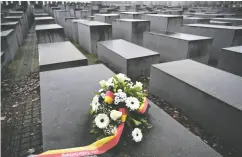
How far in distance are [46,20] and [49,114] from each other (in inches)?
408

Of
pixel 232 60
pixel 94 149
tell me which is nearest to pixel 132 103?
pixel 94 149

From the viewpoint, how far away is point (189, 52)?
260 inches

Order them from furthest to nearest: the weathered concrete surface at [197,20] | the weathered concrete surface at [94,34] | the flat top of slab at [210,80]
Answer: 1. the weathered concrete surface at [197,20]
2. the weathered concrete surface at [94,34]
3. the flat top of slab at [210,80]

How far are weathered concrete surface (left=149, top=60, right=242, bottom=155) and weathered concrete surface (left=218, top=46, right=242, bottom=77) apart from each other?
1.56 metres

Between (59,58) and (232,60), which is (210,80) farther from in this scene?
(59,58)

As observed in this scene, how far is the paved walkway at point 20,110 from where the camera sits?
350 cm

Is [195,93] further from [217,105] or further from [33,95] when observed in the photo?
[33,95]

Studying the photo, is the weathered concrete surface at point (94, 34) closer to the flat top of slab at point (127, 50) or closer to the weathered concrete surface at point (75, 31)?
the flat top of slab at point (127, 50)

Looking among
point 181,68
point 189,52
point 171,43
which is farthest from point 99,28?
point 181,68

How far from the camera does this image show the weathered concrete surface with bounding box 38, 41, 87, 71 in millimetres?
5021

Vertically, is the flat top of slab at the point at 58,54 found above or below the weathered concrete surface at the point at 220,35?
below

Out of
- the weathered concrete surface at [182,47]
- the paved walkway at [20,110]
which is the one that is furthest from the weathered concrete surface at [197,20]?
the paved walkway at [20,110]

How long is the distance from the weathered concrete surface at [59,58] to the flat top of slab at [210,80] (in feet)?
7.87

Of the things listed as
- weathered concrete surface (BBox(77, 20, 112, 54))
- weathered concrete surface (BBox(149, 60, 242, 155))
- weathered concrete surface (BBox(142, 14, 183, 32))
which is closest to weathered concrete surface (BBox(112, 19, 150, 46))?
weathered concrete surface (BBox(142, 14, 183, 32))
